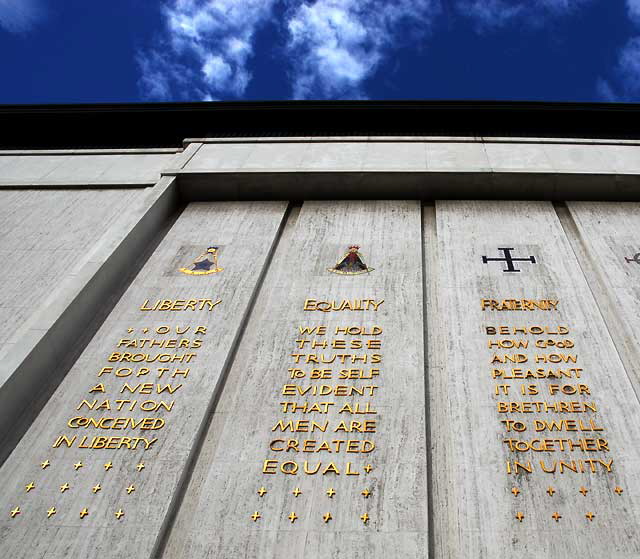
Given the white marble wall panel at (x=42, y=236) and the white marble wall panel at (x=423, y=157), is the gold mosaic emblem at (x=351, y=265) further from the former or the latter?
the white marble wall panel at (x=42, y=236)

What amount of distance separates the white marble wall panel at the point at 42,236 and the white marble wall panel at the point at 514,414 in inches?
207

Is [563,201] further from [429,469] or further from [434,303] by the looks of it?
[429,469]

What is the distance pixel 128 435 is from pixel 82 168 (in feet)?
23.2

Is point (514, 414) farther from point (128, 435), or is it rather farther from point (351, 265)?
point (128, 435)

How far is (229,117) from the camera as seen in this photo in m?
13.4

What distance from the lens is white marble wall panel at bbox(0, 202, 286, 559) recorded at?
601 cm

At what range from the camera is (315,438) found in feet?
22.8

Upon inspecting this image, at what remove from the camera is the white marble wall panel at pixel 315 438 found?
5.90 meters

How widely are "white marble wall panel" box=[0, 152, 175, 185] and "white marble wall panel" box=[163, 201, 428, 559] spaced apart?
3825mm

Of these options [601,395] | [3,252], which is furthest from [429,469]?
[3,252]

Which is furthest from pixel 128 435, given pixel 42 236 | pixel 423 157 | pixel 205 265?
pixel 423 157

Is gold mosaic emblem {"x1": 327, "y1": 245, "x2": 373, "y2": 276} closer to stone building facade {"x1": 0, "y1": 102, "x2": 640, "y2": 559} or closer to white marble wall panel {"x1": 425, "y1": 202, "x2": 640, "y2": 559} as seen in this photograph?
stone building facade {"x1": 0, "y1": 102, "x2": 640, "y2": 559}

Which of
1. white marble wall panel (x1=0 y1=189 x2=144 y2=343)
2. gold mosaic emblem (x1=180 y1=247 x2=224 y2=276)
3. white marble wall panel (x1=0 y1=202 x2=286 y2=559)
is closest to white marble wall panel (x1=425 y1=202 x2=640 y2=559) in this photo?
white marble wall panel (x1=0 y1=202 x2=286 y2=559)

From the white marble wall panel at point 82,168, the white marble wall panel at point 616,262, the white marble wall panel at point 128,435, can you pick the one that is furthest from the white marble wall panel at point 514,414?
the white marble wall panel at point 82,168
